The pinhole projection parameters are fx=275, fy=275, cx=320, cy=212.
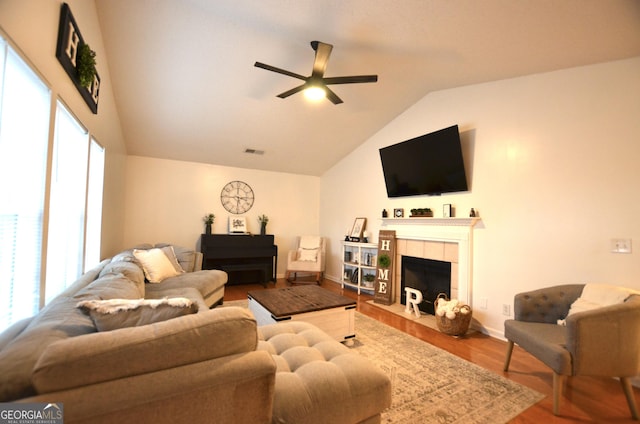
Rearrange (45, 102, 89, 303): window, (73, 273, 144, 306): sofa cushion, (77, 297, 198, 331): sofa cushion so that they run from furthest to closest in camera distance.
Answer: (45, 102, 89, 303): window → (73, 273, 144, 306): sofa cushion → (77, 297, 198, 331): sofa cushion

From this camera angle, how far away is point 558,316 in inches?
88.9

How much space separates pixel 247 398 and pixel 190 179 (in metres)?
4.83

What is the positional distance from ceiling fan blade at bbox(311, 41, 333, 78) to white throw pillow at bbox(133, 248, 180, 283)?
8.73ft

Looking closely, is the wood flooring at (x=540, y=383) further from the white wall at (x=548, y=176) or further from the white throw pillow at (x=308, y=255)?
the white throw pillow at (x=308, y=255)

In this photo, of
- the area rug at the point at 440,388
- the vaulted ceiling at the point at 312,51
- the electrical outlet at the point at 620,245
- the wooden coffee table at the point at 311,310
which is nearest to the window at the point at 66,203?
the vaulted ceiling at the point at 312,51

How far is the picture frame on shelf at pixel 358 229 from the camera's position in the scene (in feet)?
16.0

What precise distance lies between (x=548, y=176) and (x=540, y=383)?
1805 mm

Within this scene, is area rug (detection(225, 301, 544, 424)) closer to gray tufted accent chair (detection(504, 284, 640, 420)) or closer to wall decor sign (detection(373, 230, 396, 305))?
gray tufted accent chair (detection(504, 284, 640, 420))

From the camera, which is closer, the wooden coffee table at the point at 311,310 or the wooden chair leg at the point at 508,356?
the wooden chair leg at the point at 508,356

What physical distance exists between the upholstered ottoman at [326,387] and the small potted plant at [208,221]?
12.9ft

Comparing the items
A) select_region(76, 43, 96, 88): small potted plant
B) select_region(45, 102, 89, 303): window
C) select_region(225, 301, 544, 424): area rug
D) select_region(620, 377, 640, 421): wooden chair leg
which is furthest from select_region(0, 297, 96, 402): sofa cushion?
select_region(620, 377, 640, 421): wooden chair leg

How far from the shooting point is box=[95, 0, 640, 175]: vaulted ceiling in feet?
6.88

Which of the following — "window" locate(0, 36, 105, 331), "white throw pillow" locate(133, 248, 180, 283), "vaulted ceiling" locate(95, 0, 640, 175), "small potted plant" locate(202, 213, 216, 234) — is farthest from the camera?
"small potted plant" locate(202, 213, 216, 234)

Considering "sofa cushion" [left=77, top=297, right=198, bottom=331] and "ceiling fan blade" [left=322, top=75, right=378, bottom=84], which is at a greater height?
"ceiling fan blade" [left=322, top=75, right=378, bottom=84]
